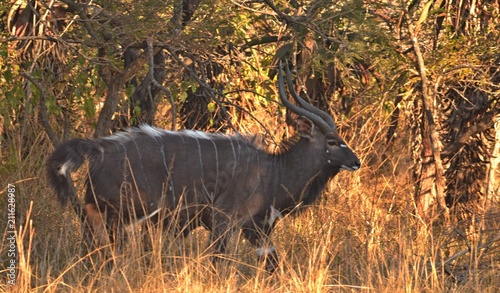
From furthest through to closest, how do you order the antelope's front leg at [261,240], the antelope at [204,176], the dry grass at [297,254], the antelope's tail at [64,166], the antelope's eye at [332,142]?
the antelope's eye at [332,142] → the antelope's front leg at [261,240] → the antelope at [204,176] → the antelope's tail at [64,166] → the dry grass at [297,254]

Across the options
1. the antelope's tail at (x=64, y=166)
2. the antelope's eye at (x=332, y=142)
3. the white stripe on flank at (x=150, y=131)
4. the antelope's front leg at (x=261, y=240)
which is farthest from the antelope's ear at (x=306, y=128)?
the antelope's tail at (x=64, y=166)

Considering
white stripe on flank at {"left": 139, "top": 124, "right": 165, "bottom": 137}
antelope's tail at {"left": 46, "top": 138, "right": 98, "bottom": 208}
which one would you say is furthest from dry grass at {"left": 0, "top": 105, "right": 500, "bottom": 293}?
white stripe on flank at {"left": 139, "top": 124, "right": 165, "bottom": 137}

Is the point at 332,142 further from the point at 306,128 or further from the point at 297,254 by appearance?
the point at 297,254

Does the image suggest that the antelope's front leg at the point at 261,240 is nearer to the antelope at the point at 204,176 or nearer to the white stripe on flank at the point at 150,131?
the antelope at the point at 204,176

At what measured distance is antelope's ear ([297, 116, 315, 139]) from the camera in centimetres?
544

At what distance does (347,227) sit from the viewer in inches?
204

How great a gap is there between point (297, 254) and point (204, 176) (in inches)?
26.0

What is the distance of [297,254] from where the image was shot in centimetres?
492

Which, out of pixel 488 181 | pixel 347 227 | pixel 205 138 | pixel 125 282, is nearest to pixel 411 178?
pixel 488 181

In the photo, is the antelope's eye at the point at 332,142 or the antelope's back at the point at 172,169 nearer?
the antelope's back at the point at 172,169

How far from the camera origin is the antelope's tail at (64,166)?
450cm

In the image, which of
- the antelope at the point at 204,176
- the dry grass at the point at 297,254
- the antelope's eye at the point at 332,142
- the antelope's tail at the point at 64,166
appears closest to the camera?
the dry grass at the point at 297,254

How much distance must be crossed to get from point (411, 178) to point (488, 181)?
0.60 m

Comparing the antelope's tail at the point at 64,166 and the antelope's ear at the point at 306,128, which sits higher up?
the antelope's ear at the point at 306,128
